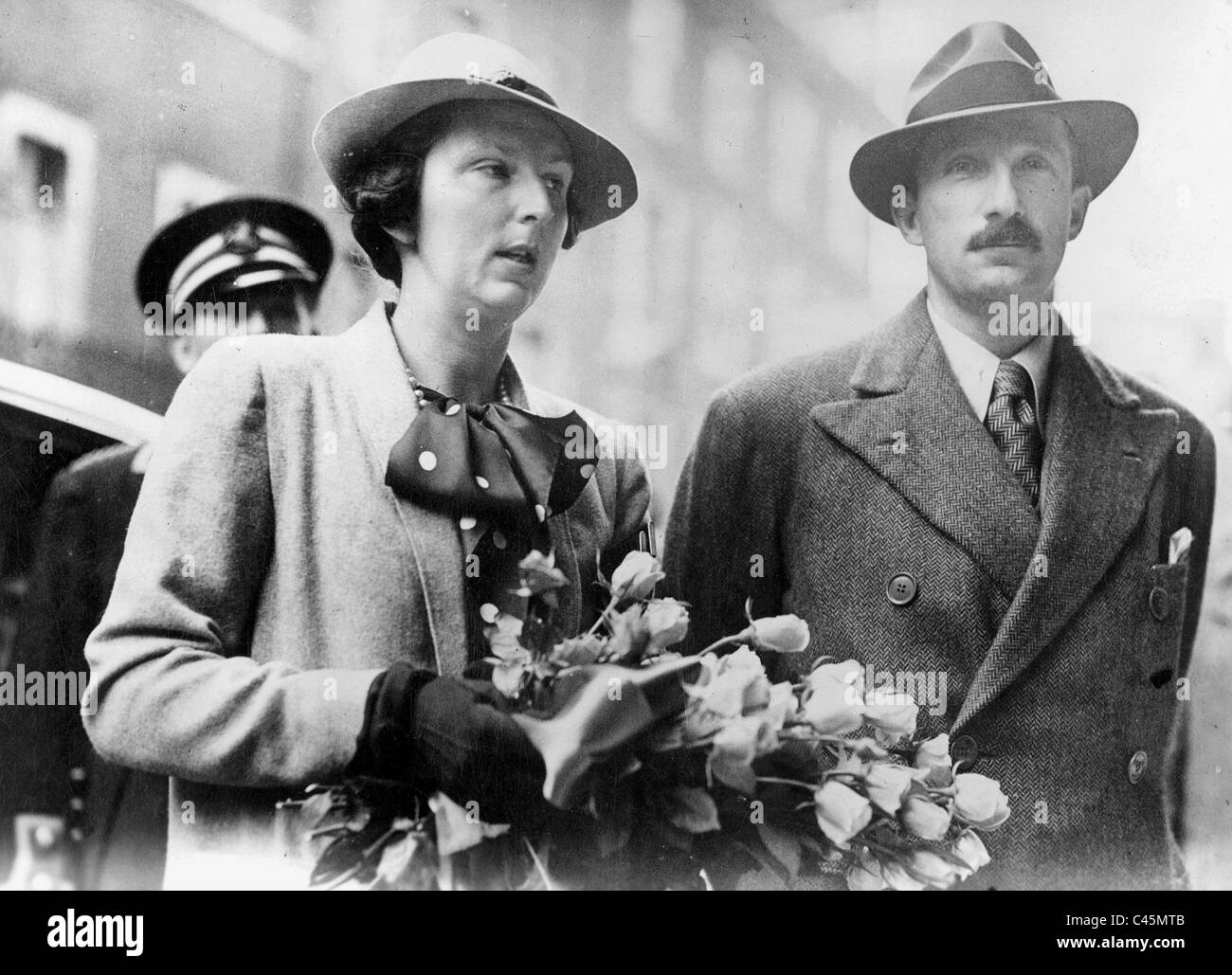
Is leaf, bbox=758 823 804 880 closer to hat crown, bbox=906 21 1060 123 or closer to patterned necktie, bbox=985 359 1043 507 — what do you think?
patterned necktie, bbox=985 359 1043 507

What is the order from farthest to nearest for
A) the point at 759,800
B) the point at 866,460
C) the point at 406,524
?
the point at 866,460 < the point at 406,524 < the point at 759,800

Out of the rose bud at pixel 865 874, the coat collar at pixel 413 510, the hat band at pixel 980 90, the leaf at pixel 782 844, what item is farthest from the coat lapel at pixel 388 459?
the hat band at pixel 980 90

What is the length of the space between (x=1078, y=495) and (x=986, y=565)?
0.35 metres

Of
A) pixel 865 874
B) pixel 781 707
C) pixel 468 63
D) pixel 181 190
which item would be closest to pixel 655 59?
pixel 468 63

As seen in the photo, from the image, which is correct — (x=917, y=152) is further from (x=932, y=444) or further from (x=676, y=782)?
(x=676, y=782)

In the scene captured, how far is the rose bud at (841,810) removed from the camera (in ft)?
10.3

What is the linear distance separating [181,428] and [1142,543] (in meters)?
2.69

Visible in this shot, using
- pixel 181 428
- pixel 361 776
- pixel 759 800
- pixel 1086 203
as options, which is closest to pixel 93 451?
pixel 181 428

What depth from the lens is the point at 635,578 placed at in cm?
339

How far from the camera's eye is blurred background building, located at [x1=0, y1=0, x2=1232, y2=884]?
3617 mm

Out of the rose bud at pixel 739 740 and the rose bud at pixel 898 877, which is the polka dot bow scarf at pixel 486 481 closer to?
the rose bud at pixel 739 740

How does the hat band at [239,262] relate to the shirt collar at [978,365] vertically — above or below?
above
